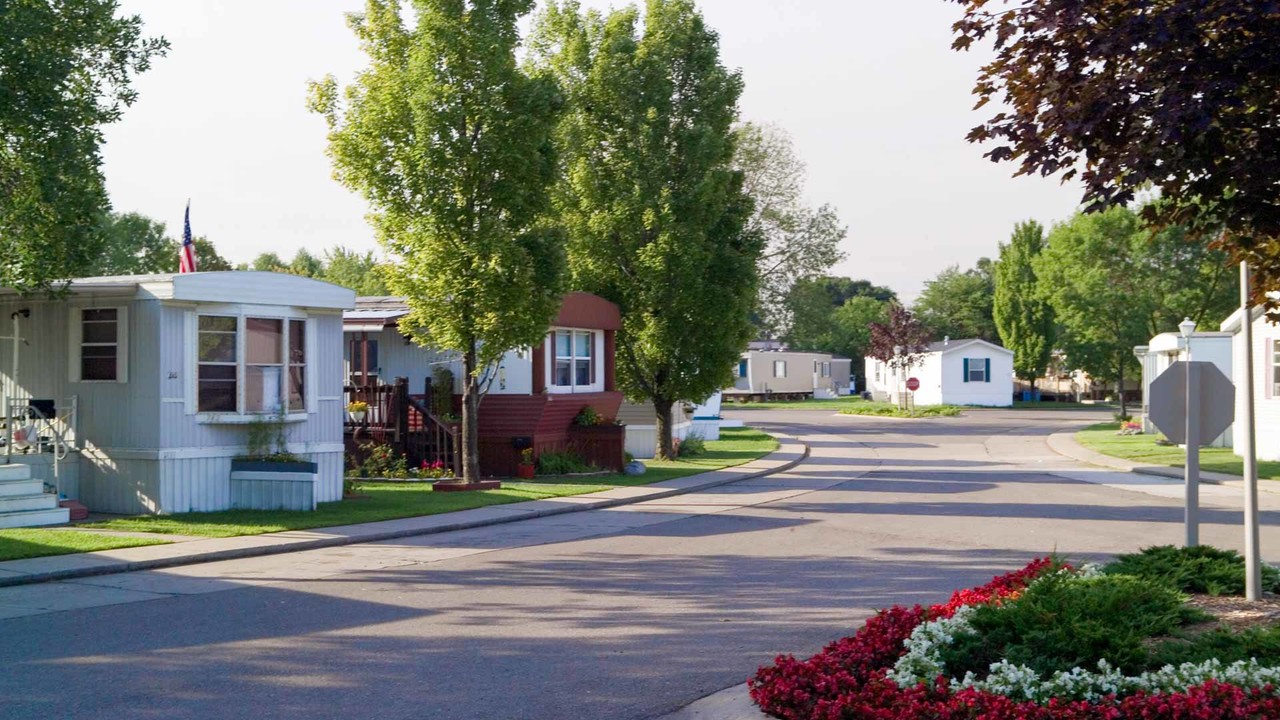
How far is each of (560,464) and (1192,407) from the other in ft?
59.8

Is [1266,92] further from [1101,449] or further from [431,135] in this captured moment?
[1101,449]

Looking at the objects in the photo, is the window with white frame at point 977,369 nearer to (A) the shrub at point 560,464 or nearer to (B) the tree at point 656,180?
(B) the tree at point 656,180

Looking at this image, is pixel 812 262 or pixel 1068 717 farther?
pixel 812 262

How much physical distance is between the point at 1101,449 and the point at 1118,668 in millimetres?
30990

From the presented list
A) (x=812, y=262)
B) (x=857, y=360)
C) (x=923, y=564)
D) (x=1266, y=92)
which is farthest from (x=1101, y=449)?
(x=857, y=360)

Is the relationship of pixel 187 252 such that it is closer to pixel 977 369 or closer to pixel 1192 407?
pixel 1192 407

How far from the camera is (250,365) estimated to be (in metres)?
19.2

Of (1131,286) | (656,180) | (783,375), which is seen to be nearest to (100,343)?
(656,180)

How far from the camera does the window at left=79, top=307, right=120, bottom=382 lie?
18359mm

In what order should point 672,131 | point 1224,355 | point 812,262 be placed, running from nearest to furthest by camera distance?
point 672,131 → point 1224,355 → point 812,262

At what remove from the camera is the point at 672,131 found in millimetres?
29969

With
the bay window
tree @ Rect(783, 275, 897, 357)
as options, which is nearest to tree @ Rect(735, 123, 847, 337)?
tree @ Rect(783, 275, 897, 357)

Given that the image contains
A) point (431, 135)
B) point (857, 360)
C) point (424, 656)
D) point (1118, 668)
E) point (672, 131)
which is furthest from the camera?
point (857, 360)

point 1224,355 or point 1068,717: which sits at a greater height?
point 1224,355
